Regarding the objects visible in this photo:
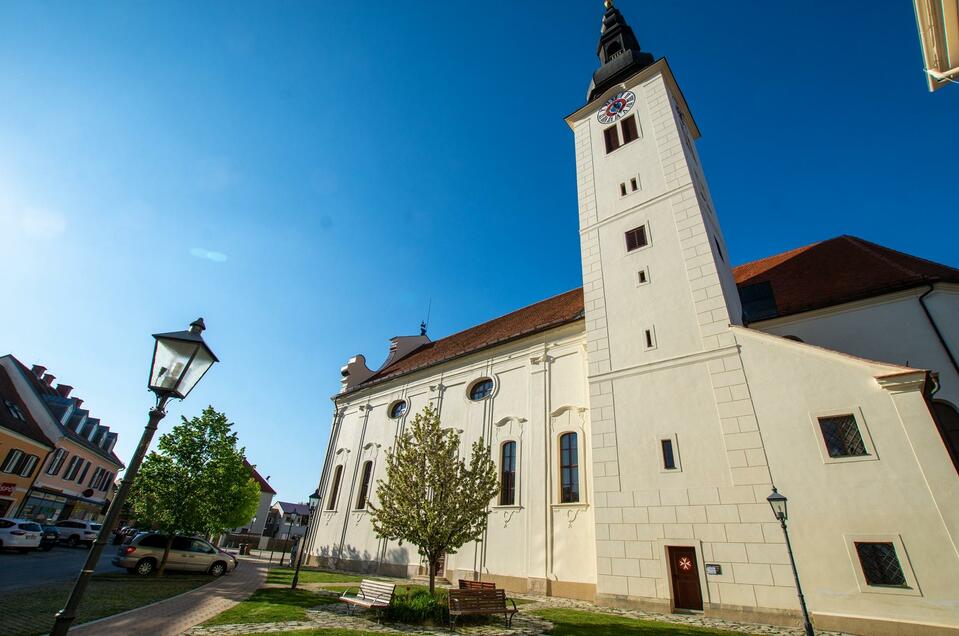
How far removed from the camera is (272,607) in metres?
10.5

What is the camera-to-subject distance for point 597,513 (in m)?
13.7

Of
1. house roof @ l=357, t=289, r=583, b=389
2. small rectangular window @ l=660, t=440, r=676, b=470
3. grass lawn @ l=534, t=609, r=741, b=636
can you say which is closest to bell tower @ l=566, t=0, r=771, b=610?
small rectangular window @ l=660, t=440, r=676, b=470

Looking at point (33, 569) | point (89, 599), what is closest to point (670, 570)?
point (89, 599)

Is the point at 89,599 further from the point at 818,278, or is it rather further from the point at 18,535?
the point at 818,278

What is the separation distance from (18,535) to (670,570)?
26663 millimetres

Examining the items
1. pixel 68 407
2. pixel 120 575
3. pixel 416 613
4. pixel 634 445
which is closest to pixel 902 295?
pixel 634 445

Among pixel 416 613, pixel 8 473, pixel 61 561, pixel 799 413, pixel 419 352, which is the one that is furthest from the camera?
pixel 419 352

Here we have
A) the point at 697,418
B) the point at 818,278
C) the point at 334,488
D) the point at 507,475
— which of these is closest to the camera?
the point at 697,418

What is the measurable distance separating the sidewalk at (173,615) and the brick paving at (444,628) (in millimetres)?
739

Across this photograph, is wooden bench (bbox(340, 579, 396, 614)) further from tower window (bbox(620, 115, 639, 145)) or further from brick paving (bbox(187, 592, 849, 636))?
tower window (bbox(620, 115, 639, 145))

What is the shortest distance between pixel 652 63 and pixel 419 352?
22305 millimetres

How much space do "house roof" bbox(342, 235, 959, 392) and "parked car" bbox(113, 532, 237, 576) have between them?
1155 cm

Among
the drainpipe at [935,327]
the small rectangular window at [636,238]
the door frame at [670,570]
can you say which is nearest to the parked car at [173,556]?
the door frame at [670,570]

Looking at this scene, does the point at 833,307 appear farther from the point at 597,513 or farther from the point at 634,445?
the point at 597,513
